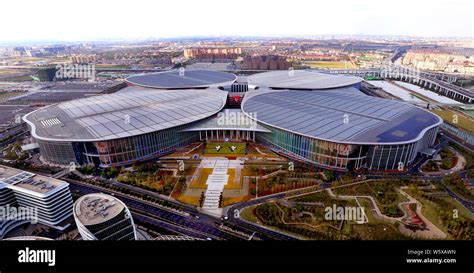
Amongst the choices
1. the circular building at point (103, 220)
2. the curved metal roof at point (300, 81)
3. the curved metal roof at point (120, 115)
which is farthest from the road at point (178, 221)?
the curved metal roof at point (300, 81)

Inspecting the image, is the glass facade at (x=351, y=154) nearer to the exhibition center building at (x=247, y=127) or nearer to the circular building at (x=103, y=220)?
the exhibition center building at (x=247, y=127)

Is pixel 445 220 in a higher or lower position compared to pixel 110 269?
lower

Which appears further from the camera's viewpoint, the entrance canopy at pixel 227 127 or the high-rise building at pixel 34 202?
the entrance canopy at pixel 227 127

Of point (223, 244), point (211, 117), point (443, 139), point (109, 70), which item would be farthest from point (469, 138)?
point (109, 70)

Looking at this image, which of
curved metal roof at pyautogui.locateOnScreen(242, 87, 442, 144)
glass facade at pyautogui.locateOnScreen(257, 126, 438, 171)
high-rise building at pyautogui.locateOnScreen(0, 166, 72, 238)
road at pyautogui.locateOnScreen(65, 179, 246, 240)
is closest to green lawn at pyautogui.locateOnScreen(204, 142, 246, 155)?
curved metal roof at pyautogui.locateOnScreen(242, 87, 442, 144)

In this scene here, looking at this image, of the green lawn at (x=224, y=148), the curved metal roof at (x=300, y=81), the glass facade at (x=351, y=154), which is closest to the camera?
the glass facade at (x=351, y=154)

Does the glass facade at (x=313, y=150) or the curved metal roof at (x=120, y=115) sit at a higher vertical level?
the curved metal roof at (x=120, y=115)

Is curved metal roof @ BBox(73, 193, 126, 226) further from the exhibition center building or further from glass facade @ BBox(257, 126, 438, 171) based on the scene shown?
glass facade @ BBox(257, 126, 438, 171)

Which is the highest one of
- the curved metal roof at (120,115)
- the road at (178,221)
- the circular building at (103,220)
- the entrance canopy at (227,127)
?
the curved metal roof at (120,115)

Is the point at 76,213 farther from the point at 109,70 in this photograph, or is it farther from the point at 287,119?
the point at 109,70
